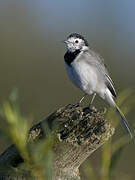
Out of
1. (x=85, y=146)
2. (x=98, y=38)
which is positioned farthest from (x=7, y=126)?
(x=98, y=38)

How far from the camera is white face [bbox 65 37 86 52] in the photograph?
501cm

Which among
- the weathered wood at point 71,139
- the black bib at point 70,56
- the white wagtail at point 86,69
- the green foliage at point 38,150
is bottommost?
the white wagtail at point 86,69

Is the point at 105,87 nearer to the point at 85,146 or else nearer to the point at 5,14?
the point at 85,146

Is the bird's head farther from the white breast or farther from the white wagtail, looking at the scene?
the white breast

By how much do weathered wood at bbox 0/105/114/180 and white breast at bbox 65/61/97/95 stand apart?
256 cm

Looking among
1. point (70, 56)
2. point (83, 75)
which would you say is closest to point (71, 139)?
point (83, 75)

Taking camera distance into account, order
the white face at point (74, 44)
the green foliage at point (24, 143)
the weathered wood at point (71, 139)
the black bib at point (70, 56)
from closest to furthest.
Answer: the green foliage at point (24, 143), the weathered wood at point (71, 139), the black bib at point (70, 56), the white face at point (74, 44)

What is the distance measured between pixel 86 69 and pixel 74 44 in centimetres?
52

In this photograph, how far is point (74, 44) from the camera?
505 centimetres

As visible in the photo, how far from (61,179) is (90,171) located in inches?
26.6

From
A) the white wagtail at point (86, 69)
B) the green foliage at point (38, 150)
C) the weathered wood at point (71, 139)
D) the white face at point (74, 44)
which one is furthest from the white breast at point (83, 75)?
the green foliage at point (38, 150)

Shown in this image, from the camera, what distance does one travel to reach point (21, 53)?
1202cm

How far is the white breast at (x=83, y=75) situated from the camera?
178 inches

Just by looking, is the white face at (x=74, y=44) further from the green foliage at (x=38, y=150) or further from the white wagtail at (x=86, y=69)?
the green foliage at (x=38, y=150)
